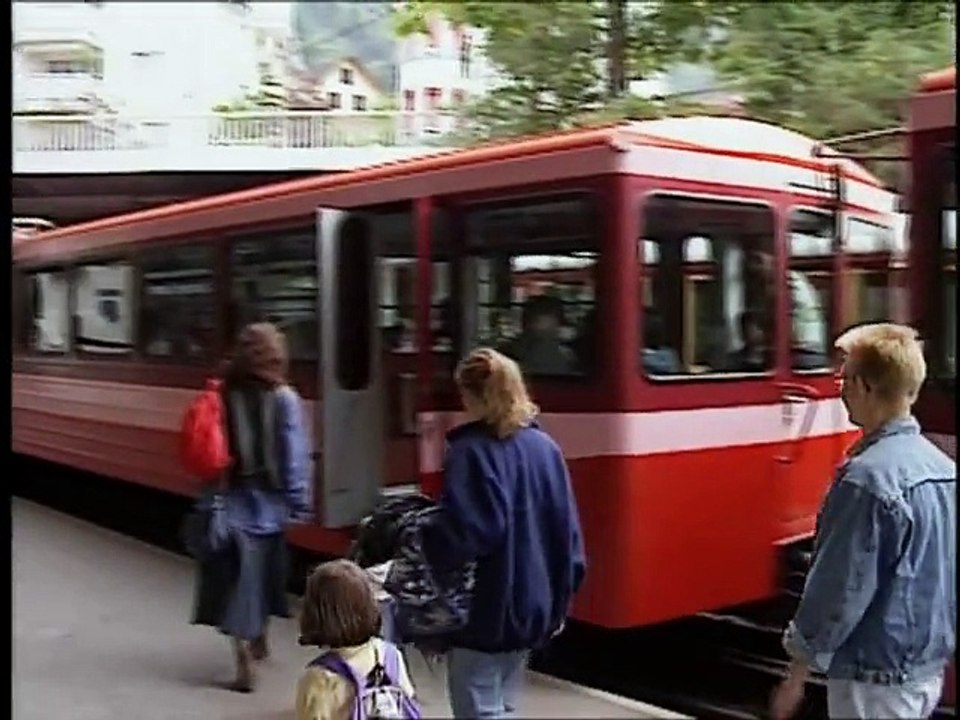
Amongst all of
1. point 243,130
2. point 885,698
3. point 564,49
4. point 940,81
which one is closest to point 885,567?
point 885,698

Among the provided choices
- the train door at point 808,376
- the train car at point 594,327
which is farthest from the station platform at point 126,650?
the train door at point 808,376

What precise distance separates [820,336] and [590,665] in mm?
592

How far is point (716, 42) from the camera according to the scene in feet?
6.80

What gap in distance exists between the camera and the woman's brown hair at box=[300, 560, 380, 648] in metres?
1.69

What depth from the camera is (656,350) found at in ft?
6.69

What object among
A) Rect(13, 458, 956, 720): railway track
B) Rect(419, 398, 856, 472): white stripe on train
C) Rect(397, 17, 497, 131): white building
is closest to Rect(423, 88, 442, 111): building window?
Rect(397, 17, 497, 131): white building

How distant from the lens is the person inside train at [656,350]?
6.68ft

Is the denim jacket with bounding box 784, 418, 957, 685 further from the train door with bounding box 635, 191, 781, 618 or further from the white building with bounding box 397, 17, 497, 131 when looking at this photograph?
the white building with bounding box 397, 17, 497, 131

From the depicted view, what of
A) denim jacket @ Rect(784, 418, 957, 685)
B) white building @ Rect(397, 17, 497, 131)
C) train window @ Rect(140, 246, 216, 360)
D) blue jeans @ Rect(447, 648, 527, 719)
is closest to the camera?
denim jacket @ Rect(784, 418, 957, 685)

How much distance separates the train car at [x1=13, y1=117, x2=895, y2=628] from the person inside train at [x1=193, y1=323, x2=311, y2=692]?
0.04m

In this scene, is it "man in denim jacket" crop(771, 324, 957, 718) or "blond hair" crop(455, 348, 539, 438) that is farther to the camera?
"blond hair" crop(455, 348, 539, 438)

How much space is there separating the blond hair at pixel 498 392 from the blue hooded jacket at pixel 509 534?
18mm

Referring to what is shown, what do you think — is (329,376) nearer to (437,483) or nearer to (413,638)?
(437,483)

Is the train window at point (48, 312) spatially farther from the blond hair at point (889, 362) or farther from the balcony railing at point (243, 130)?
the blond hair at point (889, 362)
